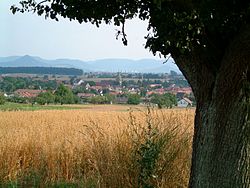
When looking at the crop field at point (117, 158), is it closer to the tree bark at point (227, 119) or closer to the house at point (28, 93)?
the tree bark at point (227, 119)

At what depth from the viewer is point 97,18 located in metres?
5.03

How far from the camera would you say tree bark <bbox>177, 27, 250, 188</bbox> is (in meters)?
4.79

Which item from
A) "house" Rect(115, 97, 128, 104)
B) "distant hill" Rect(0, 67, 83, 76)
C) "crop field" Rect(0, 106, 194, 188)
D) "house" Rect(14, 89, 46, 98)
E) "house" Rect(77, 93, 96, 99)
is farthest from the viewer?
"distant hill" Rect(0, 67, 83, 76)

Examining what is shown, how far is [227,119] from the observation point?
4.90 metres

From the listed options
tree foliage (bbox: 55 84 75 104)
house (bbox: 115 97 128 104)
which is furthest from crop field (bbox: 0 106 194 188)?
tree foliage (bbox: 55 84 75 104)

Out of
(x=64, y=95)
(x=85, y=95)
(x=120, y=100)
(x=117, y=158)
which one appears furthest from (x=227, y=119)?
(x=64, y=95)

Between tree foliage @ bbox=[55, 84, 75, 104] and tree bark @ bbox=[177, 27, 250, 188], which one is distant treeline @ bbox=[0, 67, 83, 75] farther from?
tree bark @ bbox=[177, 27, 250, 188]

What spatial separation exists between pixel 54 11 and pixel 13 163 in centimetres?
514

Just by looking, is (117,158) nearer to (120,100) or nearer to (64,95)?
(120,100)

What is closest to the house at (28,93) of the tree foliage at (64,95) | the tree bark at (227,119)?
the tree foliage at (64,95)

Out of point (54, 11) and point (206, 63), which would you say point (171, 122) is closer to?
point (206, 63)

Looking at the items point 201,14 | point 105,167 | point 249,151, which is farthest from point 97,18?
point 105,167

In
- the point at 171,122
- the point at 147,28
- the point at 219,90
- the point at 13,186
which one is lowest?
the point at 13,186

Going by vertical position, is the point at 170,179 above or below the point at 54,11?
below
